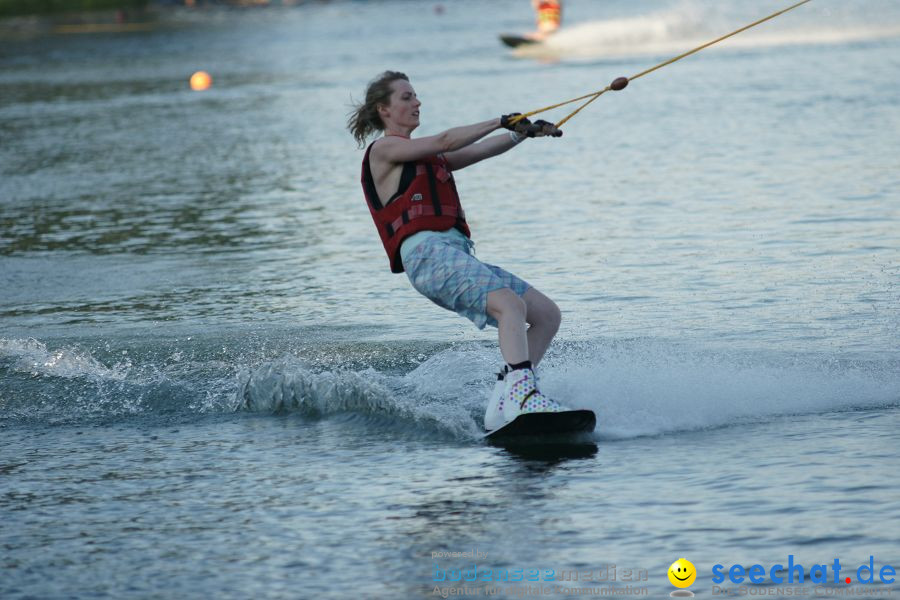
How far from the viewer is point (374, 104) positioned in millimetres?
7266

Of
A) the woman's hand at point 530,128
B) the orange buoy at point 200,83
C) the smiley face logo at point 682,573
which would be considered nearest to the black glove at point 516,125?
the woman's hand at point 530,128

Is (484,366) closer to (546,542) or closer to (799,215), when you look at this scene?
(546,542)

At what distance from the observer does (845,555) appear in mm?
5355

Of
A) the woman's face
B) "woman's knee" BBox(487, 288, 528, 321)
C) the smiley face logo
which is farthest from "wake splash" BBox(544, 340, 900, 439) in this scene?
the smiley face logo

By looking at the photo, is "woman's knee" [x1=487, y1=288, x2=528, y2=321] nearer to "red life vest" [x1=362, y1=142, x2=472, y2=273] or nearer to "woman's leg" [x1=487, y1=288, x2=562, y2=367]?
"woman's leg" [x1=487, y1=288, x2=562, y2=367]

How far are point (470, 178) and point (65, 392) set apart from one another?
10.0 m

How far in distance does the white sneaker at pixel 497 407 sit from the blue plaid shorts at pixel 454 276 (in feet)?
0.87

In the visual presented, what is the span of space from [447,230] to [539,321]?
60 cm

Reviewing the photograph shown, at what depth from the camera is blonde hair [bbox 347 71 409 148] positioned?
7219 mm

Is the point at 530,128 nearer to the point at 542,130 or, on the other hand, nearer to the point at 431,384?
the point at 542,130

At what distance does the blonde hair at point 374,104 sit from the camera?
23.7 ft

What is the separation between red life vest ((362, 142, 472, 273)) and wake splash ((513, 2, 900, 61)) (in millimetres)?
29167

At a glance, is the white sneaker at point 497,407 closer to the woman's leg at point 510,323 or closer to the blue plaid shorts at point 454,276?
the woman's leg at point 510,323

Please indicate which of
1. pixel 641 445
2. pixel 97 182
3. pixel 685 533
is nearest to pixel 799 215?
pixel 641 445
